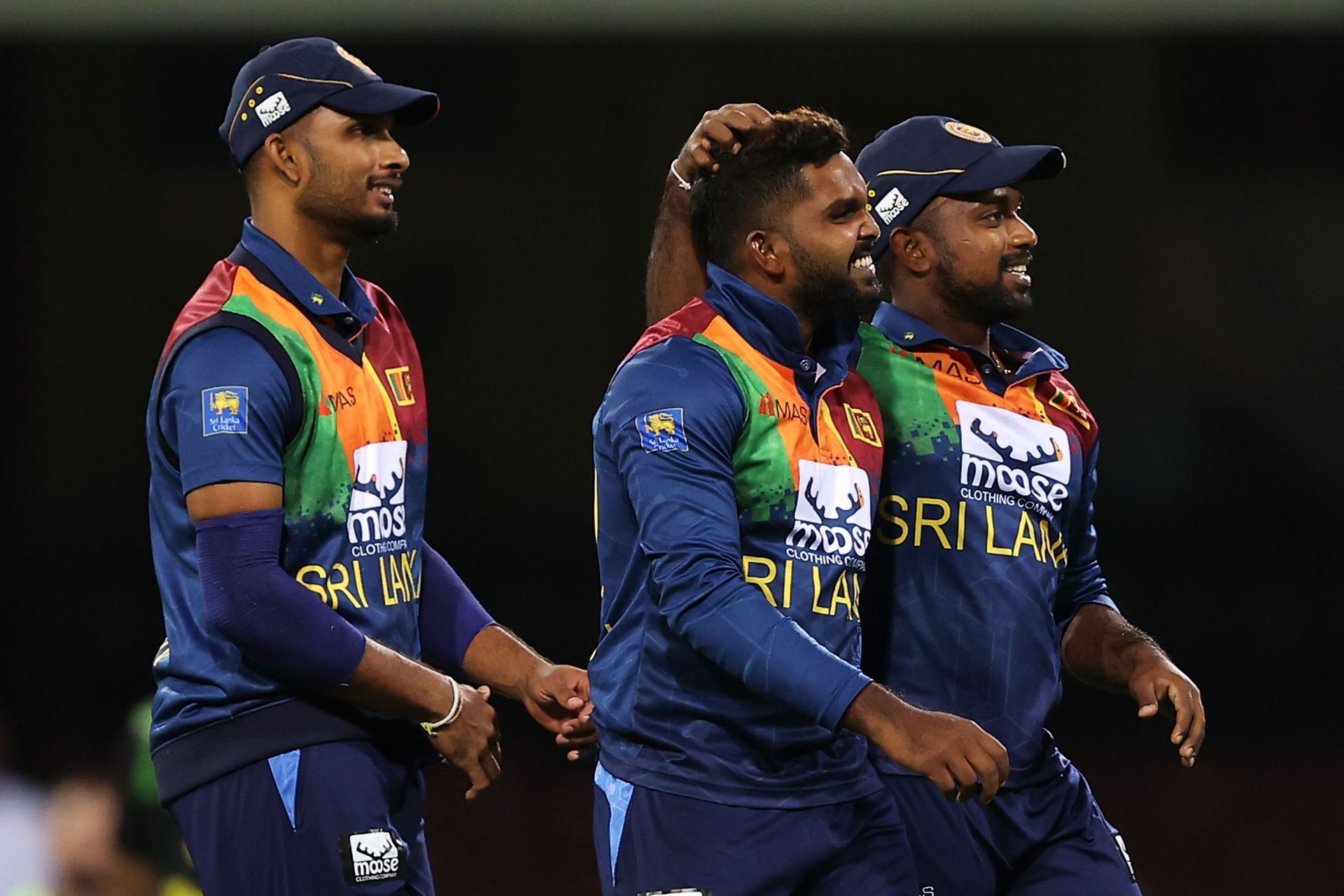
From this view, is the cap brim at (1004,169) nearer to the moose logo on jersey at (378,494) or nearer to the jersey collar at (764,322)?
the jersey collar at (764,322)

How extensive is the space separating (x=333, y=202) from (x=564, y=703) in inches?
34.9

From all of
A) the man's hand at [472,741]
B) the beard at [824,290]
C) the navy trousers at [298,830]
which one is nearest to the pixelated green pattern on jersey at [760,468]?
the beard at [824,290]

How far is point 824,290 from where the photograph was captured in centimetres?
311

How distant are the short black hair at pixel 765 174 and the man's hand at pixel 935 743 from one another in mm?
851

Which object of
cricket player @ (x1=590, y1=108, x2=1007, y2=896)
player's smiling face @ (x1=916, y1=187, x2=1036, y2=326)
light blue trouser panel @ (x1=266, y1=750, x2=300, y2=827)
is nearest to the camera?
cricket player @ (x1=590, y1=108, x2=1007, y2=896)

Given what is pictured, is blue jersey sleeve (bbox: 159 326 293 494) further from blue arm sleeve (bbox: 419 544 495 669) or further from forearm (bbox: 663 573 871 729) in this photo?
forearm (bbox: 663 573 871 729)

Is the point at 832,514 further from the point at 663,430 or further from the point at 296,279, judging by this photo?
the point at 296,279

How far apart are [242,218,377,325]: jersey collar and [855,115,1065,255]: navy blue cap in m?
1.02

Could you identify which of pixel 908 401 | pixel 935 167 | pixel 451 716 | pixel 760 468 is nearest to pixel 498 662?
pixel 451 716

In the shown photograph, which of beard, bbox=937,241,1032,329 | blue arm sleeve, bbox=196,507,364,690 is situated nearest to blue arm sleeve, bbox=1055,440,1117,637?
beard, bbox=937,241,1032,329

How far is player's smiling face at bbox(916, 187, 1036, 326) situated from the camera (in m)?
3.48

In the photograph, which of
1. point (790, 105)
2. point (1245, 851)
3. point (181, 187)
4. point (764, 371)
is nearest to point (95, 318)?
point (181, 187)

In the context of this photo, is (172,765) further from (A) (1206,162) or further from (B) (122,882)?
(A) (1206,162)

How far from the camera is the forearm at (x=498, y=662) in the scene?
323 centimetres
